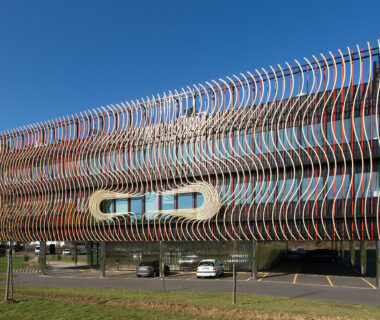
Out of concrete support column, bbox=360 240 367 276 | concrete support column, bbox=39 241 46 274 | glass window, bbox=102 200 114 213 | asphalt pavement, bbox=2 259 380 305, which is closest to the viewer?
asphalt pavement, bbox=2 259 380 305

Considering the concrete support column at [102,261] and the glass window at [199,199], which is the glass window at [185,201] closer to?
the glass window at [199,199]

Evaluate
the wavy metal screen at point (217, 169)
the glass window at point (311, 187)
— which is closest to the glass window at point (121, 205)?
the wavy metal screen at point (217, 169)

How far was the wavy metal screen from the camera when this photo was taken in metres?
26.5

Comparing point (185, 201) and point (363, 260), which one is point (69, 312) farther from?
point (363, 260)

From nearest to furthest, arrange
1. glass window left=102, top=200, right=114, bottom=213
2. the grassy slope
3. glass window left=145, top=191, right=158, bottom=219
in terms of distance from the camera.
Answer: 1. the grassy slope
2. glass window left=145, top=191, right=158, bottom=219
3. glass window left=102, top=200, right=114, bottom=213

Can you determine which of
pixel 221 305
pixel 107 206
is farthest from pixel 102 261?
pixel 221 305

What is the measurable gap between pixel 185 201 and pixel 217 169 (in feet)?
12.6

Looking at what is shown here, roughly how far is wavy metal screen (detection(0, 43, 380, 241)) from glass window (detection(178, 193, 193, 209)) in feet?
0.28

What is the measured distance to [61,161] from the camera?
4019cm

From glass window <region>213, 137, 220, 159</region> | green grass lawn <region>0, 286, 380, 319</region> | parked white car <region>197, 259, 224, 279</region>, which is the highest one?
glass window <region>213, 137, 220, 159</region>

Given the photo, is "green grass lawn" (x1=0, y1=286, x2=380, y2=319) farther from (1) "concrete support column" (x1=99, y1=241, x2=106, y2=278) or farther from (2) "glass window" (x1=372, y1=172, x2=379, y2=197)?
(1) "concrete support column" (x1=99, y1=241, x2=106, y2=278)

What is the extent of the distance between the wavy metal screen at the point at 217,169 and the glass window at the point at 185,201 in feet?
0.28

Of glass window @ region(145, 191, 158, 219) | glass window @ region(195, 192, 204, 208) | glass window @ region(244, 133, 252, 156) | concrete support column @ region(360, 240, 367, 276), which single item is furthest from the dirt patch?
concrete support column @ region(360, 240, 367, 276)

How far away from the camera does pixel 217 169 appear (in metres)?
31.5
